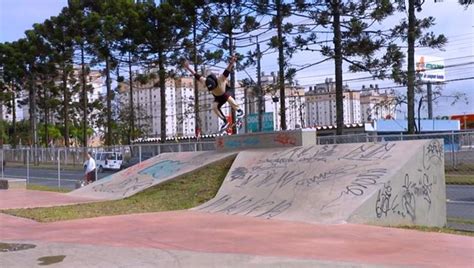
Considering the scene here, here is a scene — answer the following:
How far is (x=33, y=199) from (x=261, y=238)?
39.2 feet

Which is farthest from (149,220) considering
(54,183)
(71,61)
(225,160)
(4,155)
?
(71,61)

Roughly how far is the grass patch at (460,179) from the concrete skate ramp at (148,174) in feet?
21.1

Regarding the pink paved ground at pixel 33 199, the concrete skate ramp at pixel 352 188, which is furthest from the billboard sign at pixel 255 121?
the concrete skate ramp at pixel 352 188

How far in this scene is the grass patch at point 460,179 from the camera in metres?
17.0

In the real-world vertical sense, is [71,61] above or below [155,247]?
above

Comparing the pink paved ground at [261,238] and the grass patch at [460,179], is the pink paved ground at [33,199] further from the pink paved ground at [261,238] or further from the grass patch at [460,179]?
the grass patch at [460,179]

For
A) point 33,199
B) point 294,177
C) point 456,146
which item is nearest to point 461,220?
point 294,177

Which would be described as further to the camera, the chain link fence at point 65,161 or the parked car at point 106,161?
the parked car at point 106,161

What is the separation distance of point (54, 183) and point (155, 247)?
68.5 feet

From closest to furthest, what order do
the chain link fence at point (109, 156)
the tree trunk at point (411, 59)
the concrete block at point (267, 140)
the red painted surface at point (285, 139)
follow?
the concrete block at point (267, 140) < the red painted surface at point (285, 139) < the chain link fence at point (109, 156) < the tree trunk at point (411, 59)

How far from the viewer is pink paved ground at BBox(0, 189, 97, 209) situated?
1748 cm

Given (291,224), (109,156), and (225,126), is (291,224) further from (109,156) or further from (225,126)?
(109,156)

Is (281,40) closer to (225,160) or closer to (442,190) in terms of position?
(225,160)

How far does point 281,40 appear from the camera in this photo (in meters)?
29.4
